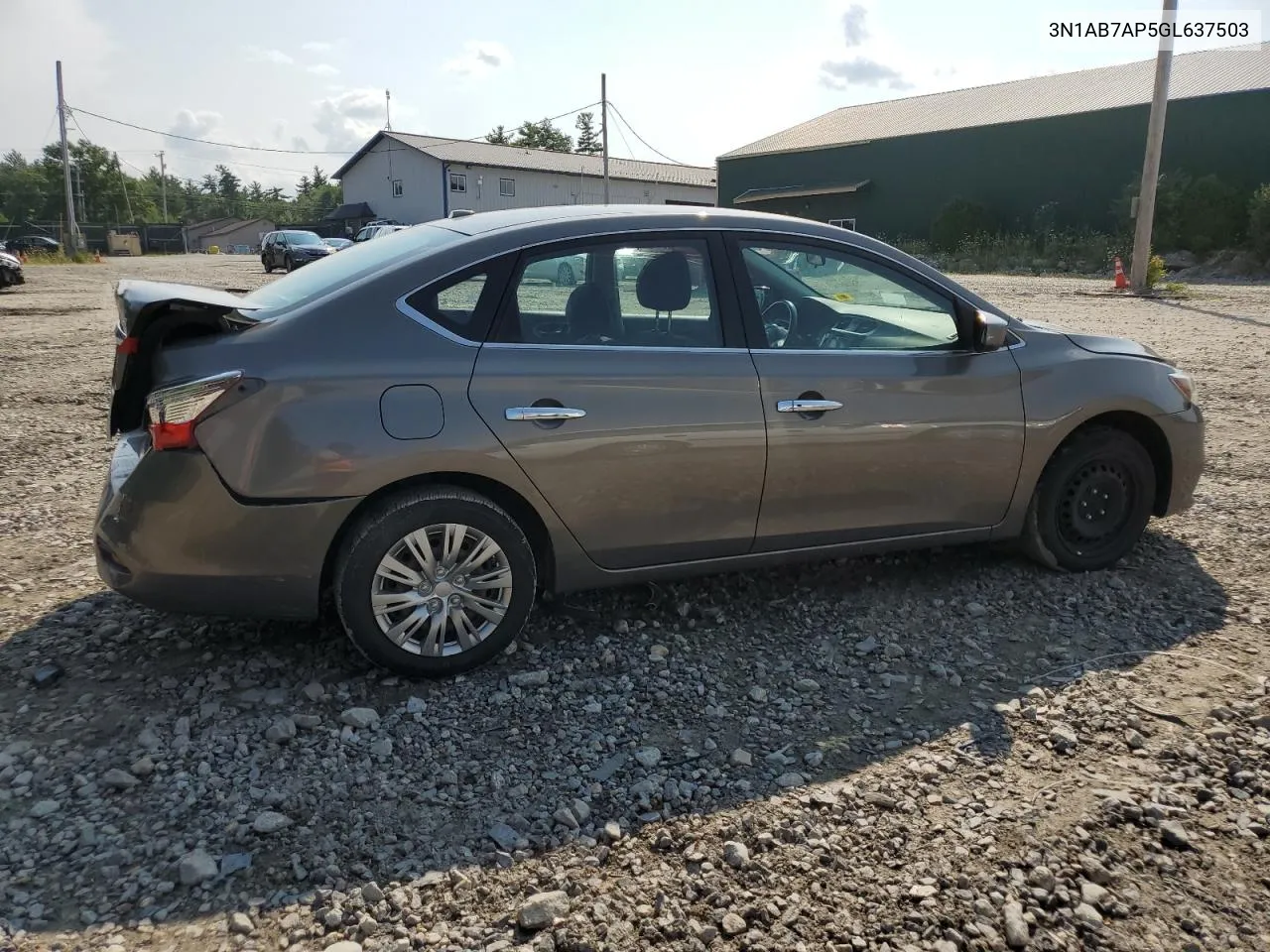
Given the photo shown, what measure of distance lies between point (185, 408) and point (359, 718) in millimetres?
1192

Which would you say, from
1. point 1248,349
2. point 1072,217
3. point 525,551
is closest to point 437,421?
point 525,551

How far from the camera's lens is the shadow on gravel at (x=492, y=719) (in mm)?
2711

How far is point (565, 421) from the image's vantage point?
11.8ft

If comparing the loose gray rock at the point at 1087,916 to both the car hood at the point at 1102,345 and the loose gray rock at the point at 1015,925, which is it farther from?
the car hood at the point at 1102,345

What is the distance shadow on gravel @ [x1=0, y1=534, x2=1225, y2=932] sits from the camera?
2711mm

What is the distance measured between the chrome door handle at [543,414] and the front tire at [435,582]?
1.07 feet

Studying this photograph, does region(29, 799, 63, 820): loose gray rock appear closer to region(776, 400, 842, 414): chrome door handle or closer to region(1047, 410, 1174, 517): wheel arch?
region(776, 400, 842, 414): chrome door handle

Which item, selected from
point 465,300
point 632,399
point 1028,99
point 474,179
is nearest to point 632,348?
point 632,399

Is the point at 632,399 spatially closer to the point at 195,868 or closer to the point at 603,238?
the point at 603,238

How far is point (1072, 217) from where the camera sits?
37406 millimetres

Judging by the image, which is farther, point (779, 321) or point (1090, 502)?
point (1090, 502)

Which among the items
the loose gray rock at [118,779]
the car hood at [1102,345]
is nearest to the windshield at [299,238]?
the car hood at [1102,345]

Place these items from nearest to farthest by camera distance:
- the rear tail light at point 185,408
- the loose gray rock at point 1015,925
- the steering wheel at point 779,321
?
the loose gray rock at point 1015,925 < the rear tail light at point 185,408 < the steering wheel at point 779,321

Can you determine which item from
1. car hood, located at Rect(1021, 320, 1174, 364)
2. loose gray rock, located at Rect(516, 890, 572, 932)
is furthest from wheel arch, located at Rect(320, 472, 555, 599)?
car hood, located at Rect(1021, 320, 1174, 364)
